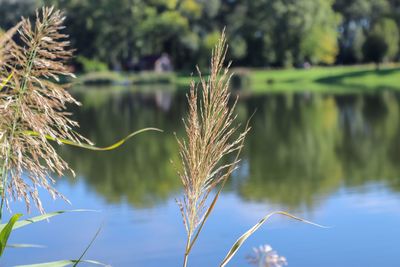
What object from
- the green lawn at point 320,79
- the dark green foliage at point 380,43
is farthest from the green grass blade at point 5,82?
the dark green foliage at point 380,43

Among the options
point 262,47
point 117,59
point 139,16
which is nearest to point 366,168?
point 262,47

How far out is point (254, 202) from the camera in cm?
894

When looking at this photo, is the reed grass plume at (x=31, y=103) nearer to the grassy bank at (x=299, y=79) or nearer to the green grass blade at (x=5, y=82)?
the green grass blade at (x=5, y=82)

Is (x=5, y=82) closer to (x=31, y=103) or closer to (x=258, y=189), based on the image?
(x=31, y=103)

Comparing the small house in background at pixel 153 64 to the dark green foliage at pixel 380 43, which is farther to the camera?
the small house in background at pixel 153 64

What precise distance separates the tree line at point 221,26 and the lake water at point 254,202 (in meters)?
37.7

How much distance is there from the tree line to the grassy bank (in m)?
2.73

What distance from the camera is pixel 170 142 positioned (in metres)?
15.9

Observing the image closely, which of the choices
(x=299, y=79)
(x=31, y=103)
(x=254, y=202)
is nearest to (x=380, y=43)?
(x=299, y=79)

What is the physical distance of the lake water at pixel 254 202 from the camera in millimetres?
6586

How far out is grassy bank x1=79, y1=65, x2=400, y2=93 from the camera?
3944 cm

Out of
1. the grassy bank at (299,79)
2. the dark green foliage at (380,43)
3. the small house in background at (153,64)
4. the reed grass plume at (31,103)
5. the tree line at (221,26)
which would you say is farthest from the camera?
the small house in background at (153,64)

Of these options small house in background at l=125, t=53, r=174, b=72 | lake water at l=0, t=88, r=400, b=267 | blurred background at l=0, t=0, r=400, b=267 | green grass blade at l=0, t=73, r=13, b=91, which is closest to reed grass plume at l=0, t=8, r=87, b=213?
green grass blade at l=0, t=73, r=13, b=91

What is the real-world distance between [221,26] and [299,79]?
557 inches
